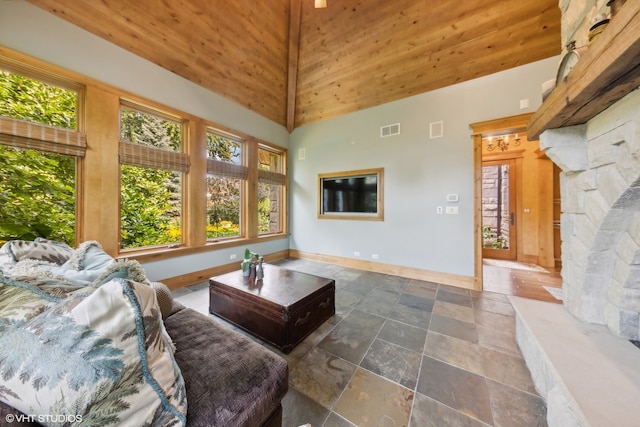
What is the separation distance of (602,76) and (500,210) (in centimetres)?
483

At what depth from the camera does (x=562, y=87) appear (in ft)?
4.33

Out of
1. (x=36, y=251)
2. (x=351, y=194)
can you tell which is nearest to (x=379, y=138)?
(x=351, y=194)

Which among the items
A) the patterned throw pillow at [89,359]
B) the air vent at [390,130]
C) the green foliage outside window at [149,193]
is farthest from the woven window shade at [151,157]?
the air vent at [390,130]

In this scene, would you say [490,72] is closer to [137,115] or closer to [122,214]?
[137,115]

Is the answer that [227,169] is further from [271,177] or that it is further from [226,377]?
[226,377]

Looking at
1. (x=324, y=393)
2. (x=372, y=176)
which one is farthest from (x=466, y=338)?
(x=372, y=176)

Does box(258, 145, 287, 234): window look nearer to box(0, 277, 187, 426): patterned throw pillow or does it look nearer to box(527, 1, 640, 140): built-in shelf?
box(0, 277, 187, 426): patterned throw pillow

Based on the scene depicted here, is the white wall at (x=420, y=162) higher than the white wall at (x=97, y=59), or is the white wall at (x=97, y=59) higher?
the white wall at (x=97, y=59)

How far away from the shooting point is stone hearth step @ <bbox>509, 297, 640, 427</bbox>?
3.15ft

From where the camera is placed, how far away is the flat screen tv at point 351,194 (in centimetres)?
396

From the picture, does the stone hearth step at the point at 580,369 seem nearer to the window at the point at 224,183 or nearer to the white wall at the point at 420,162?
the white wall at the point at 420,162

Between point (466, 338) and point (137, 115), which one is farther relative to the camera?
Result: point (137, 115)

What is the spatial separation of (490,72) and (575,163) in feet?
7.21

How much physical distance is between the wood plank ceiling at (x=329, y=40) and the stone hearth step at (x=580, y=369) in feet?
10.4
